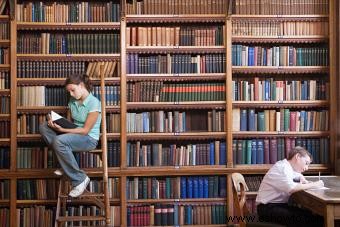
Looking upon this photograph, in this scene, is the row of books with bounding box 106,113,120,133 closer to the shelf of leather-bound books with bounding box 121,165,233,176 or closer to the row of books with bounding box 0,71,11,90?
the shelf of leather-bound books with bounding box 121,165,233,176

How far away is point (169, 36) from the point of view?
6.41m

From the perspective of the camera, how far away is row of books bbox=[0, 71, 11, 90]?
6.27m

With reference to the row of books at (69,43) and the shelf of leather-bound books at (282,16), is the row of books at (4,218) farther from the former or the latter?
the shelf of leather-bound books at (282,16)

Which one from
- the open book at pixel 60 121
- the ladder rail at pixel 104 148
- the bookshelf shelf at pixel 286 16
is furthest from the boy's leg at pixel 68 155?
the bookshelf shelf at pixel 286 16

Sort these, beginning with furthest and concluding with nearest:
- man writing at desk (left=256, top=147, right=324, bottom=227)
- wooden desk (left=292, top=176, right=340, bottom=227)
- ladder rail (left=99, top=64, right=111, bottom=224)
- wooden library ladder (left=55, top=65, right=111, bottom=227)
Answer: ladder rail (left=99, top=64, right=111, bottom=224) → wooden library ladder (left=55, top=65, right=111, bottom=227) → man writing at desk (left=256, top=147, right=324, bottom=227) → wooden desk (left=292, top=176, right=340, bottom=227)

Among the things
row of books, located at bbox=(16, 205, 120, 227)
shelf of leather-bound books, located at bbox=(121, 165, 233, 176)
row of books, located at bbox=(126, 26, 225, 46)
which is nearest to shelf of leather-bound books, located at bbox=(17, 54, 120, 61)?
row of books, located at bbox=(126, 26, 225, 46)

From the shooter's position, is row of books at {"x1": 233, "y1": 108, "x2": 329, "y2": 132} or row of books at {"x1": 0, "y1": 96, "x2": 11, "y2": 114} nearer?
row of books at {"x1": 0, "y1": 96, "x2": 11, "y2": 114}

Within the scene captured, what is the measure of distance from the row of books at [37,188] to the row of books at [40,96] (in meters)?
0.86

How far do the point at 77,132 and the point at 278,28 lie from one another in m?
2.65

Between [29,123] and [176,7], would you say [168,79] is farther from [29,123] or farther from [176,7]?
[29,123]

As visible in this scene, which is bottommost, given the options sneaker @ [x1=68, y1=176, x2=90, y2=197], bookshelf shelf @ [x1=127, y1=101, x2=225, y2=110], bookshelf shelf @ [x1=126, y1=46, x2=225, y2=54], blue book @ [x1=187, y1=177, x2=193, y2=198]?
blue book @ [x1=187, y1=177, x2=193, y2=198]

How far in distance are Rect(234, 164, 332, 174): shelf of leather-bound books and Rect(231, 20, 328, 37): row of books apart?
4.95 feet

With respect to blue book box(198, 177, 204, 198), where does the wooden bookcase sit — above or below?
above

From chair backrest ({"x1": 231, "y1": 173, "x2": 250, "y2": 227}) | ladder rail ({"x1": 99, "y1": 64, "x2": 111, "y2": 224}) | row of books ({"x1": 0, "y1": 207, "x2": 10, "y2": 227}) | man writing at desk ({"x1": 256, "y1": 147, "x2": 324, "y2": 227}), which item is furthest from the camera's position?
row of books ({"x1": 0, "y1": 207, "x2": 10, "y2": 227})
